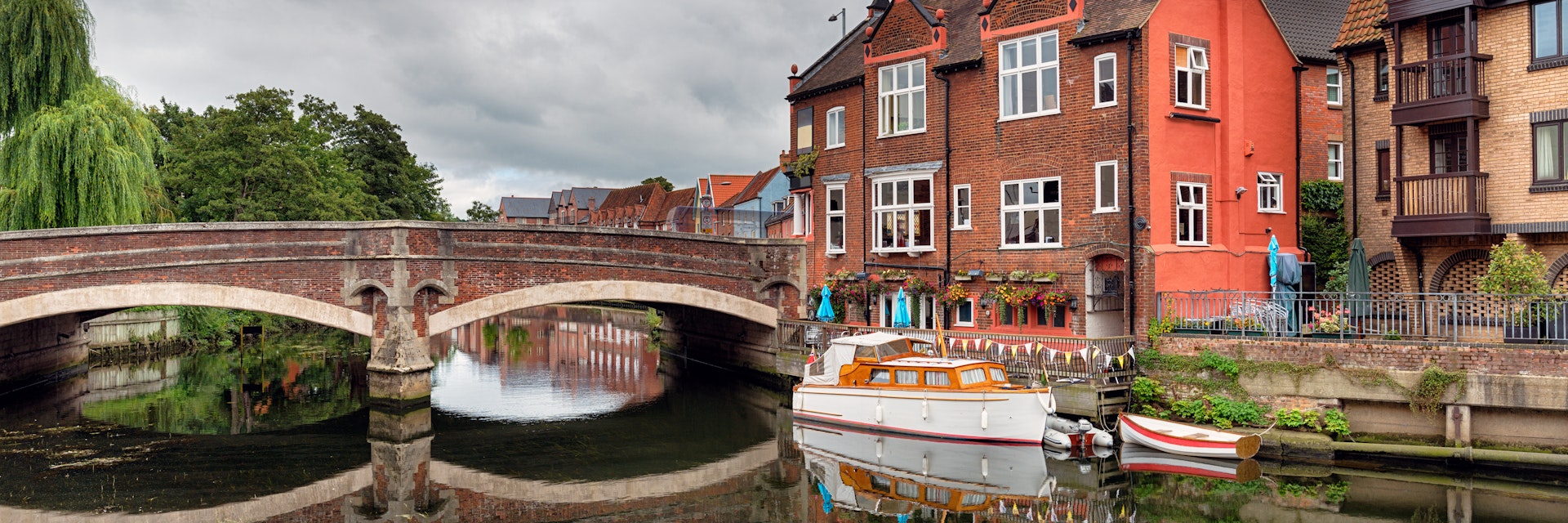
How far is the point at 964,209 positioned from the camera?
25.4m

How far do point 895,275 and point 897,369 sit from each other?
7138 millimetres

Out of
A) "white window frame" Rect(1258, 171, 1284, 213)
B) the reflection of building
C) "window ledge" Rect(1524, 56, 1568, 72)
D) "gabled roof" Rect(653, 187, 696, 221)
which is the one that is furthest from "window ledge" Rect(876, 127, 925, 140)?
"gabled roof" Rect(653, 187, 696, 221)

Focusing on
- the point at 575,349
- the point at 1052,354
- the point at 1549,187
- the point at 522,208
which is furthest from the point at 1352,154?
the point at 522,208

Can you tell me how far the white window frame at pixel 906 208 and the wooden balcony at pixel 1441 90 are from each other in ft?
34.1

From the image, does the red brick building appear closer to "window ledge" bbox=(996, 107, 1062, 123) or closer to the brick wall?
"window ledge" bbox=(996, 107, 1062, 123)

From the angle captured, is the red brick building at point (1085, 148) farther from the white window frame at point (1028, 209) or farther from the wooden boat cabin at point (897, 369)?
the wooden boat cabin at point (897, 369)

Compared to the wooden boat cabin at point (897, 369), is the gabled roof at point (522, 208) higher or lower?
higher

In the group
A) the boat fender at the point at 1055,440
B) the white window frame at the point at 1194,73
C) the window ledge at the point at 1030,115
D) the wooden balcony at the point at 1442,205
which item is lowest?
the boat fender at the point at 1055,440

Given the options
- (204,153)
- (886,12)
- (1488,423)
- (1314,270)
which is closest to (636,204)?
(204,153)

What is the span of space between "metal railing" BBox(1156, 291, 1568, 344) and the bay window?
3.16 metres

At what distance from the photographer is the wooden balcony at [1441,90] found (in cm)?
1991

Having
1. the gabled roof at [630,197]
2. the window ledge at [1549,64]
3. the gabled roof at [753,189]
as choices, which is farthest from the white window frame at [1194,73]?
the gabled roof at [630,197]

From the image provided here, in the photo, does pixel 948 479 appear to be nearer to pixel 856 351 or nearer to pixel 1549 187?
pixel 856 351

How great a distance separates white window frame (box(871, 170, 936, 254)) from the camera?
26094mm
